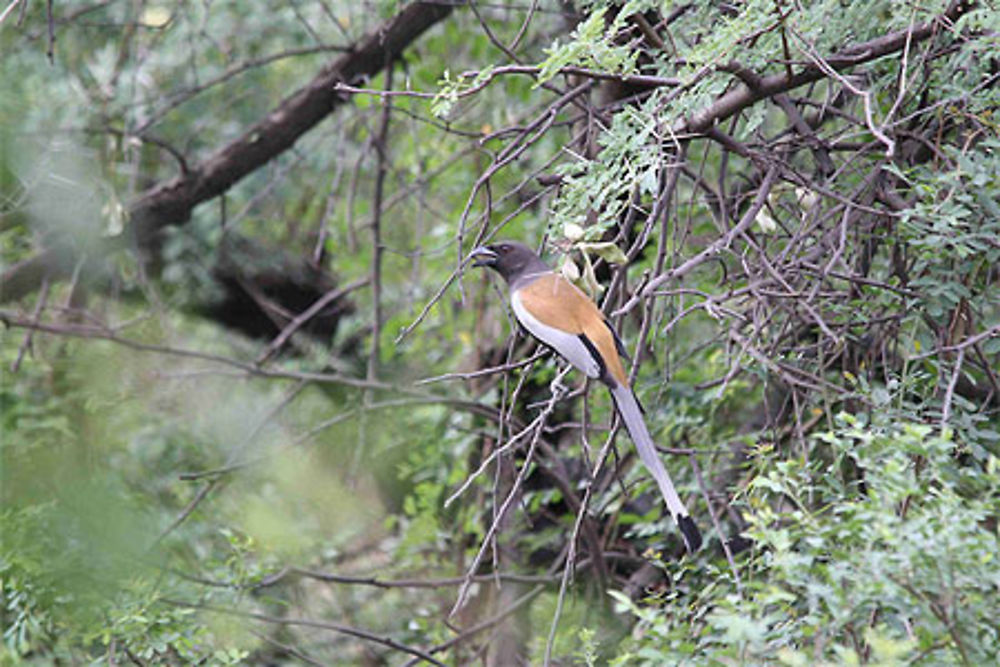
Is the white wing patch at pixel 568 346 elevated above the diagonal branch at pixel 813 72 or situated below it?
below

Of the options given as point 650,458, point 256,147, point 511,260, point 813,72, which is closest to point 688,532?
point 650,458

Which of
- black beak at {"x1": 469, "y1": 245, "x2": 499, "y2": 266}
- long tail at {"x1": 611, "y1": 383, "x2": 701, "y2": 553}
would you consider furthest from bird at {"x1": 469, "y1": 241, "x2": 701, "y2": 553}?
black beak at {"x1": 469, "y1": 245, "x2": 499, "y2": 266}

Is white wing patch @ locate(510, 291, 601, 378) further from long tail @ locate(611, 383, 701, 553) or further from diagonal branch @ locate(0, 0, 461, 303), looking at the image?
diagonal branch @ locate(0, 0, 461, 303)

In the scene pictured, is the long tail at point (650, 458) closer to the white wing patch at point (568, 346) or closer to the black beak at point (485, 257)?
the white wing patch at point (568, 346)

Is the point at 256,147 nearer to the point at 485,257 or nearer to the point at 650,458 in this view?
the point at 485,257

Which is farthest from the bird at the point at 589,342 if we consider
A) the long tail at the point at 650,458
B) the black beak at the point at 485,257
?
the black beak at the point at 485,257

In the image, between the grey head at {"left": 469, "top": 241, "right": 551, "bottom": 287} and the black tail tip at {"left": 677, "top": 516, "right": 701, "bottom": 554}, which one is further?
the grey head at {"left": 469, "top": 241, "right": 551, "bottom": 287}

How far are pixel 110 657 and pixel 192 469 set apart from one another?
7.38ft

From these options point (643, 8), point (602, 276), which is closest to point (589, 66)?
point (643, 8)

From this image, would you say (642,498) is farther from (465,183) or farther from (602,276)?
(465,183)

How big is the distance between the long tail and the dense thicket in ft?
0.26

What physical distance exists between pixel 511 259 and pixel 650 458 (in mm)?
763

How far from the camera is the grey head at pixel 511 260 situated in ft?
11.6

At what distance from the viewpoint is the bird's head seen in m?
3.54
